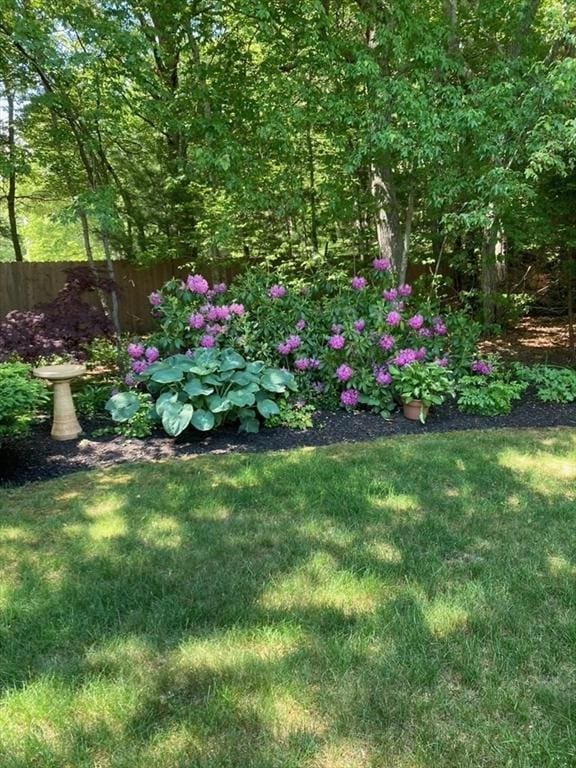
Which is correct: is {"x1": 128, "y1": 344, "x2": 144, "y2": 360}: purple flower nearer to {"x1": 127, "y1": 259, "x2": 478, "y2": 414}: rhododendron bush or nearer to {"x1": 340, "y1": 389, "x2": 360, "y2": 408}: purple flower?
{"x1": 127, "y1": 259, "x2": 478, "y2": 414}: rhododendron bush

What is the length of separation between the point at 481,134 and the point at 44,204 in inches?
379

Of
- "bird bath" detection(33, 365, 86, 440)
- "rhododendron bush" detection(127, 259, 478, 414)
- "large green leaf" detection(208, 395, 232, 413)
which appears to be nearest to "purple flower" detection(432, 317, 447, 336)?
"rhododendron bush" detection(127, 259, 478, 414)

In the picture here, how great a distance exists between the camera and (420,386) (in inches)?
167

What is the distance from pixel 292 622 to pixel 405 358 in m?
2.87

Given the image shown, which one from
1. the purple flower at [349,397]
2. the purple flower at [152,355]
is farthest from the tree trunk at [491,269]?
the purple flower at [152,355]

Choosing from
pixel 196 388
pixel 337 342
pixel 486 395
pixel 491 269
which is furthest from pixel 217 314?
pixel 491 269

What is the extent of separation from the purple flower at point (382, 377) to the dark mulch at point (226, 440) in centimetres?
27

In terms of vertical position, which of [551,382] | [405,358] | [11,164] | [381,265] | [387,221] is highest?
[11,164]

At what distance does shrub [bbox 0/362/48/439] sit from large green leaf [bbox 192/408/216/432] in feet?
3.19

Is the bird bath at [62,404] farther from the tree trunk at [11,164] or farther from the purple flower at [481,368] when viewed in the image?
the purple flower at [481,368]

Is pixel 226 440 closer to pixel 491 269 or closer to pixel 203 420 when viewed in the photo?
pixel 203 420

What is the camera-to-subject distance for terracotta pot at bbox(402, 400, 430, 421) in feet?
13.9

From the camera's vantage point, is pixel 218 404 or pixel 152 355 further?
pixel 152 355

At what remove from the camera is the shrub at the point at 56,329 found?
4277 mm
